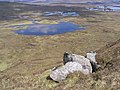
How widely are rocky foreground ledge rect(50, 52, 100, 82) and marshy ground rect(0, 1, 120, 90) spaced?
63 cm

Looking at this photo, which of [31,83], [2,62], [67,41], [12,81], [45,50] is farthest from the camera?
[67,41]

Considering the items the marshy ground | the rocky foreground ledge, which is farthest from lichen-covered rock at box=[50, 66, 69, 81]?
the marshy ground

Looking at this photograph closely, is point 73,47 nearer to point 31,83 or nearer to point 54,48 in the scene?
point 54,48

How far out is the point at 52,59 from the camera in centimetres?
6053

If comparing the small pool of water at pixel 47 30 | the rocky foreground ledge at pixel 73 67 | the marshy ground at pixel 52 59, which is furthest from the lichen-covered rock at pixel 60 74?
the small pool of water at pixel 47 30

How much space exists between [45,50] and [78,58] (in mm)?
53751

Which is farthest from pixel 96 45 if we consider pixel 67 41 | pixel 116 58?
pixel 116 58

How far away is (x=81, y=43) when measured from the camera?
91875mm

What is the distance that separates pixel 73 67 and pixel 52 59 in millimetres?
35429

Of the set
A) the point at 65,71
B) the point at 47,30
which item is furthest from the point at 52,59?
the point at 47,30

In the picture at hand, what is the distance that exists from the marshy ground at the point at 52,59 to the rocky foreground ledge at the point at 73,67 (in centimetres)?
63

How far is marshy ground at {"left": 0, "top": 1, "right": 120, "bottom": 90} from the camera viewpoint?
22.9m

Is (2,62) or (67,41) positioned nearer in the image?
(2,62)

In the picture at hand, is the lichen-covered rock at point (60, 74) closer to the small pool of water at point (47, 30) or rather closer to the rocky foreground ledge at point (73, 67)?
the rocky foreground ledge at point (73, 67)
